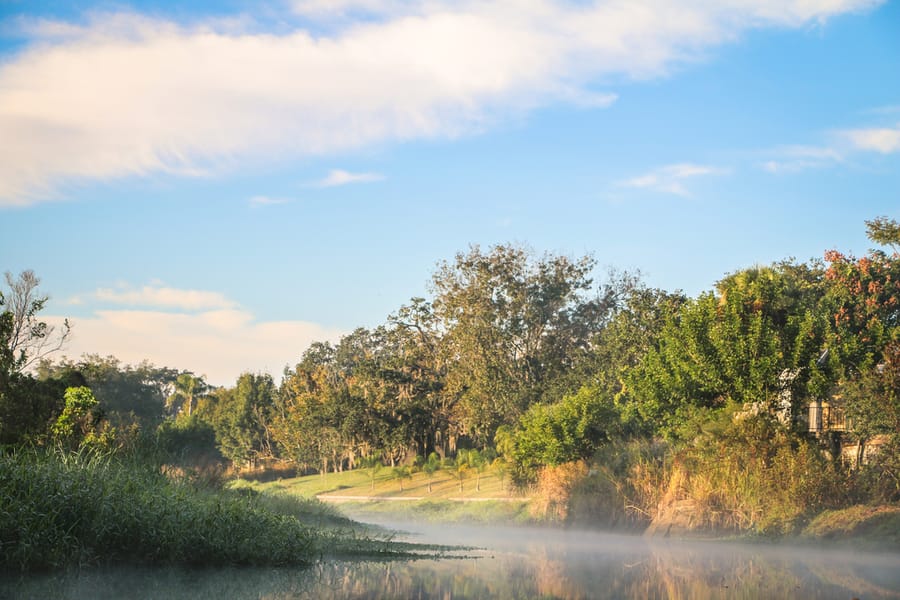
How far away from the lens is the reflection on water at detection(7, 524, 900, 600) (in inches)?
453

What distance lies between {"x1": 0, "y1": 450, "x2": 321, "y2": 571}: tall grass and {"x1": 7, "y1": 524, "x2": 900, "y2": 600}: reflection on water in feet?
1.74

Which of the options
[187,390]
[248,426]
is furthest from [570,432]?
[187,390]

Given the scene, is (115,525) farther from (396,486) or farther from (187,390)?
(187,390)

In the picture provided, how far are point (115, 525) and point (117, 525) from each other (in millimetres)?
27

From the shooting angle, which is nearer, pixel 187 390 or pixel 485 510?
pixel 485 510

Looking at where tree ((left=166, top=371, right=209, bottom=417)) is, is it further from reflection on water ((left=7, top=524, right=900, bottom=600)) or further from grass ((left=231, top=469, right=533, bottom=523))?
reflection on water ((left=7, top=524, right=900, bottom=600))

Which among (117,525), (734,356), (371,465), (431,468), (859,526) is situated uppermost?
(734,356)

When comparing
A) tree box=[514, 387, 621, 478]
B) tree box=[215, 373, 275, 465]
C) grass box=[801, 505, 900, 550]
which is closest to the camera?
grass box=[801, 505, 900, 550]

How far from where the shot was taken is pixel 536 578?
14.9 metres

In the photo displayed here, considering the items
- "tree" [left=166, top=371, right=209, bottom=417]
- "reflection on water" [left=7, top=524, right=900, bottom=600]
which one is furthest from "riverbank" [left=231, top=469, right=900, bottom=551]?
"tree" [left=166, top=371, right=209, bottom=417]

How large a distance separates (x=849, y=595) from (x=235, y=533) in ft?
29.0

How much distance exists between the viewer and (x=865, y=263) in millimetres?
37344

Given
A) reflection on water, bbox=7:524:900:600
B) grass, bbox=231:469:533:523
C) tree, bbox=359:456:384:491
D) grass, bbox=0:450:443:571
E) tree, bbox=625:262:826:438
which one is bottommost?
grass, bbox=231:469:533:523

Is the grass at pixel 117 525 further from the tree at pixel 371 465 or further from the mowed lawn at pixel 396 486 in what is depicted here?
the tree at pixel 371 465
